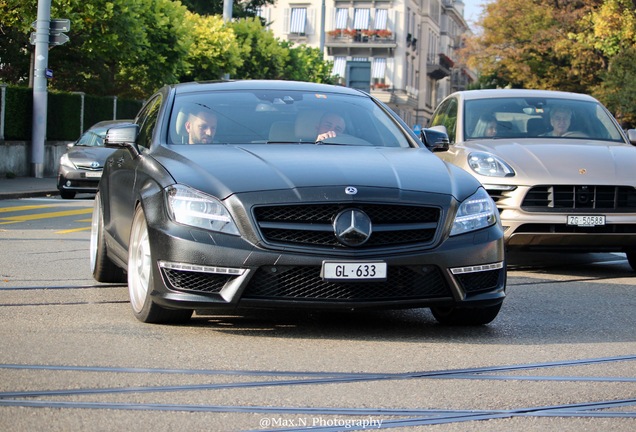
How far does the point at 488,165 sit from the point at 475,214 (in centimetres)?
396

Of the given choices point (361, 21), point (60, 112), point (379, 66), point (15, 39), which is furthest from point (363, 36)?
point (60, 112)

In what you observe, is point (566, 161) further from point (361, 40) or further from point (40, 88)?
point (361, 40)

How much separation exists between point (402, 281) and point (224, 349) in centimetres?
106

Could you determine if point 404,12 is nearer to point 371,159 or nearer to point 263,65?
point 263,65

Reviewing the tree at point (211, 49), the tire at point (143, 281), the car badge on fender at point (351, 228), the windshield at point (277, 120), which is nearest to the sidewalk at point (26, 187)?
the tree at point (211, 49)

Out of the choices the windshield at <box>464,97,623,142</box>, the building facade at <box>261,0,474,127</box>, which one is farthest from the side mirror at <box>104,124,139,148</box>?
the building facade at <box>261,0,474,127</box>

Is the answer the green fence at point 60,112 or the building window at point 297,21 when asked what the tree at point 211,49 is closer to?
the green fence at point 60,112

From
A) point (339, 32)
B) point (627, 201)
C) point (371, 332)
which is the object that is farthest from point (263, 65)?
point (371, 332)

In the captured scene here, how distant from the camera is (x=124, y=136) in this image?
8.48m

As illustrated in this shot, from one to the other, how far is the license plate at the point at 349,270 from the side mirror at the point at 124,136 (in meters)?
2.19

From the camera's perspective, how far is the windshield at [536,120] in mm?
12500

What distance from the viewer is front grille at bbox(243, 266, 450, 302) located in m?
6.86

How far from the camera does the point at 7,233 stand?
1480cm

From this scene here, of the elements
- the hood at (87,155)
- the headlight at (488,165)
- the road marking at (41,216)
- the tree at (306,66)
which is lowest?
the road marking at (41,216)
